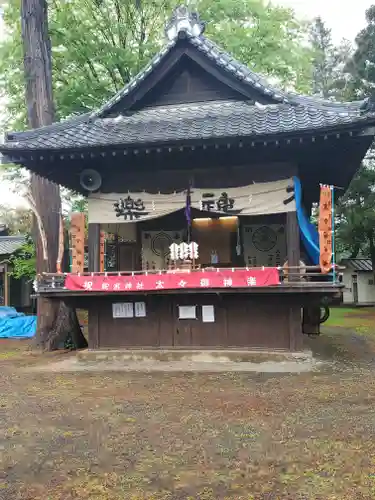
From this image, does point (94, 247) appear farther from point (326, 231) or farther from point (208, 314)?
point (326, 231)

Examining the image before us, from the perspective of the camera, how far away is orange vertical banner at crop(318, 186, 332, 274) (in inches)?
461

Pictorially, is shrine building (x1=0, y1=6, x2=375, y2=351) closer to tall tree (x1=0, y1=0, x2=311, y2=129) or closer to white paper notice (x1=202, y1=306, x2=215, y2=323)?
white paper notice (x1=202, y1=306, x2=215, y2=323)

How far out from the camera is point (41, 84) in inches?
693

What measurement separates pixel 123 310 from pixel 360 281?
33240mm

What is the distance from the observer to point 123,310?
13.6 meters

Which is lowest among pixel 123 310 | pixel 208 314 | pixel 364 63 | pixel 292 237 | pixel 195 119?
pixel 208 314

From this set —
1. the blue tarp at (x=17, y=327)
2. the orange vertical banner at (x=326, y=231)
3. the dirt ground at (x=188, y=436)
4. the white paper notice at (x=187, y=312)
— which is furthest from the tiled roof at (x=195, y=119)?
the blue tarp at (x=17, y=327)

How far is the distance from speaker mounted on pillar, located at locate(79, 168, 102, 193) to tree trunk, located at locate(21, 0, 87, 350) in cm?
385

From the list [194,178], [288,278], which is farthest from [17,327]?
[288,278]

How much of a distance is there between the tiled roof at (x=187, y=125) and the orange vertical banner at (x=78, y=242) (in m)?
2.28

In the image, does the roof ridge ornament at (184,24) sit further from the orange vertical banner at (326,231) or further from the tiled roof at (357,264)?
the tiled roof at (357,264)

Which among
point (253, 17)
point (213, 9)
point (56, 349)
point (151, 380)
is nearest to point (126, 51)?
point (213, 9)

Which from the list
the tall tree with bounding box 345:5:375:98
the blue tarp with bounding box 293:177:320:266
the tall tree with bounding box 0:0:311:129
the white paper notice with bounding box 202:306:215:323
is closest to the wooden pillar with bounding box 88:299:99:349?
the white paper notice with bounding box 202:306:215:323

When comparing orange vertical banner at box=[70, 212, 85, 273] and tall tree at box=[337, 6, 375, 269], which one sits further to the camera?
tall tree at box=[337, 6, 375, 269]
